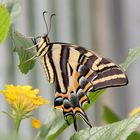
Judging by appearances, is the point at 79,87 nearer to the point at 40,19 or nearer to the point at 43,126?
the point at 43,126

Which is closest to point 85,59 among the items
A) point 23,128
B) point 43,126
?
point 43,126

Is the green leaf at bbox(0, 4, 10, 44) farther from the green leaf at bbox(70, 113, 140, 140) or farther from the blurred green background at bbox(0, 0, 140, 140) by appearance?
the blurred green background at bbox(0, 0, 140, 140)

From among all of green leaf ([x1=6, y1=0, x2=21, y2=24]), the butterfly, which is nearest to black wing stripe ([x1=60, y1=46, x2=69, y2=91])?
the butterfly

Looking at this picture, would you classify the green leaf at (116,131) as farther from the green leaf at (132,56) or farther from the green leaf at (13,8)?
the green leaf at (13,8)

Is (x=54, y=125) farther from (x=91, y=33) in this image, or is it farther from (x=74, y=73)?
(x=91, y=33)

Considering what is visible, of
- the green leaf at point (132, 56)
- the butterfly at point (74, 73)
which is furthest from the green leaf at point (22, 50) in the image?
the green leaf at point (132, 56)

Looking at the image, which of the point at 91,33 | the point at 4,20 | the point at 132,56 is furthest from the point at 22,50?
the point at 91,33
